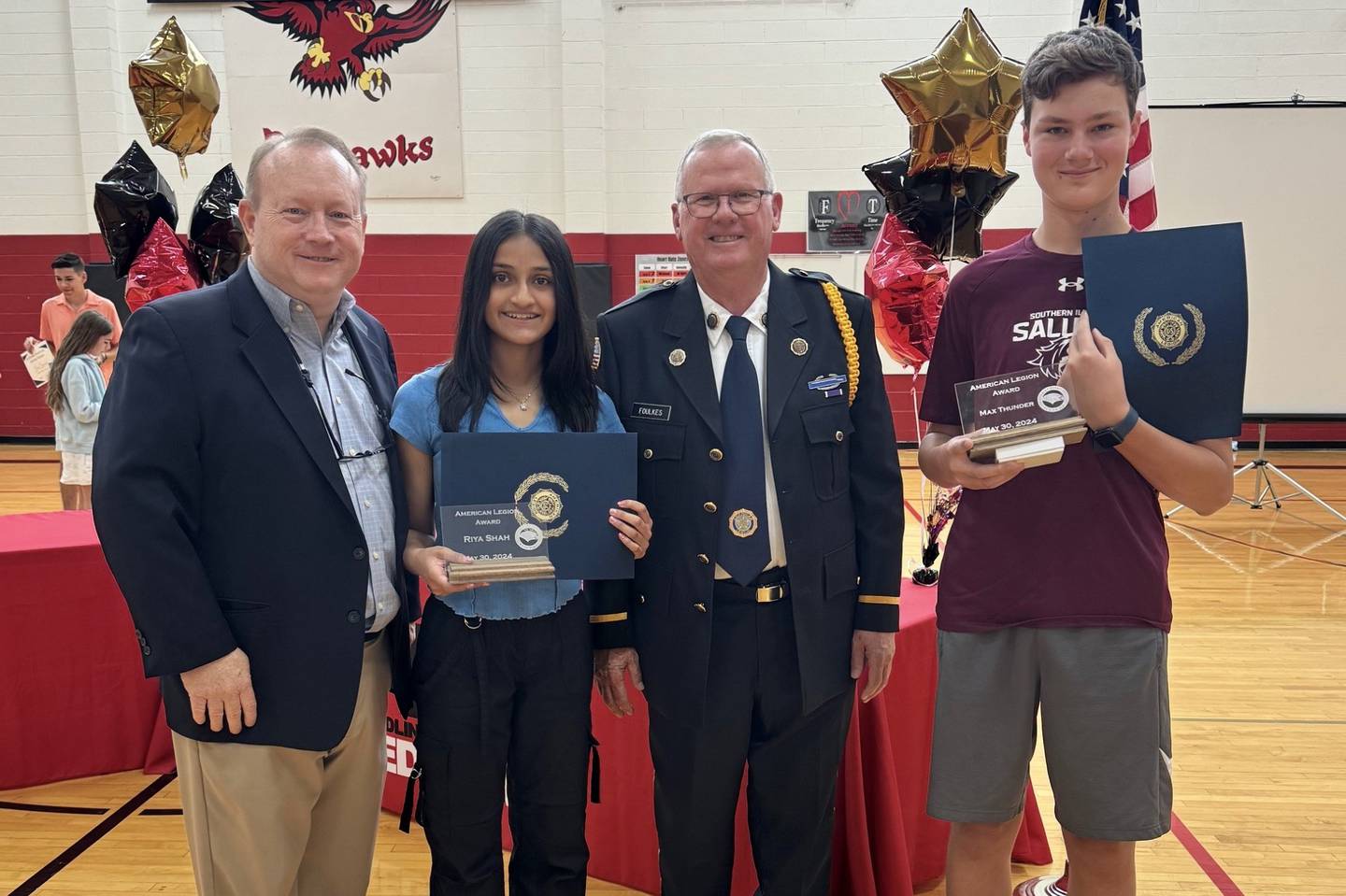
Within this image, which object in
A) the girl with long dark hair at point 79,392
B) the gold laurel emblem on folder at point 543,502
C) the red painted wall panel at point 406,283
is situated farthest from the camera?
the red painted wall panel at point 406,283

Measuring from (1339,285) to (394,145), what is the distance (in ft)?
28.7

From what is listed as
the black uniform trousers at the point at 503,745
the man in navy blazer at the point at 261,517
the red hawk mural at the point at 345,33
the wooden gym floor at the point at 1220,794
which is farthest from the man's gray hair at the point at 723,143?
the red hawk mural at the point at 345,33

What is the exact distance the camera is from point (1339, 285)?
7.54 meters

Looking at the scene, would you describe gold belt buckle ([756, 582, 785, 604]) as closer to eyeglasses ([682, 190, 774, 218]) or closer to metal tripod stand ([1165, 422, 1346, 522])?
eyeglasses ([682, 190, 774, 218])

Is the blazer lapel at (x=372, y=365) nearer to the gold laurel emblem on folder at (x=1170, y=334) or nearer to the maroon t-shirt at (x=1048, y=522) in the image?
the maroon t-shirt at (x=1048, y=522)

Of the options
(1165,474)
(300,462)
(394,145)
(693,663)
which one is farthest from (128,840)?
(394,145)

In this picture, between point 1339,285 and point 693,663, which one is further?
point 1339,285

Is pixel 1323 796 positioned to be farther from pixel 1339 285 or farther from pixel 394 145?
pixel 394 145

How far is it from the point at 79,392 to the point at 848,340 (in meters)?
5.89

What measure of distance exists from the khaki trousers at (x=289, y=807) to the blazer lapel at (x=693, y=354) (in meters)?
0.86

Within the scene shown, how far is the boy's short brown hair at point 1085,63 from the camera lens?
1.69 metres

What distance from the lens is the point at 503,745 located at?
6.29ft

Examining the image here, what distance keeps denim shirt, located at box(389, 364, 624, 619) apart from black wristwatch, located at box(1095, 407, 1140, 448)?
0.94 m

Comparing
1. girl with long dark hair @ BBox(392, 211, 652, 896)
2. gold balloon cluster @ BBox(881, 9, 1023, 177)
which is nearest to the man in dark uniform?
girl with long dark hair @ BBox(392, 211, 652, 896)
